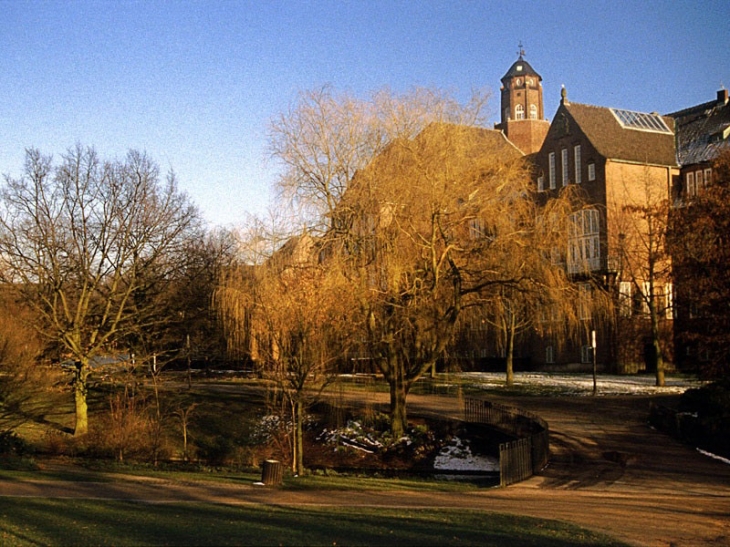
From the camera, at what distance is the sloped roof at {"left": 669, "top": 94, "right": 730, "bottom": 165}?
58094mm

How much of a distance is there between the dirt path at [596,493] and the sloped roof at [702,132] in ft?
119

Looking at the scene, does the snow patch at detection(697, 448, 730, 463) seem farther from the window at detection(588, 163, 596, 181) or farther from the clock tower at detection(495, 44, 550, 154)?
the clock tower at detection(495, 44, 550, 154)

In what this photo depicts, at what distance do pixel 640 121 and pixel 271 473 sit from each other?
48.5 metres

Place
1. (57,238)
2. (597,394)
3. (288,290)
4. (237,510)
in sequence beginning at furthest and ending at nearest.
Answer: (597,394), (57,238), (288,290), (237,510)

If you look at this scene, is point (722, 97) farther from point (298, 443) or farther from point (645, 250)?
point (298, 443)

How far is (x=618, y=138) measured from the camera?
57.6m

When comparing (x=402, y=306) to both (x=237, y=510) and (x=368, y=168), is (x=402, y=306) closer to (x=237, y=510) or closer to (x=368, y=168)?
(x=368, y=168)

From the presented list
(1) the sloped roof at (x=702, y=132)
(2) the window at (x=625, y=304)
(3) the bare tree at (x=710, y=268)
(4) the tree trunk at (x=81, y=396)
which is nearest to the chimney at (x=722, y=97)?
(1) the sloped roof at (x=702, y=132)

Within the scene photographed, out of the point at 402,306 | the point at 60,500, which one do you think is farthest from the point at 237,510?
the point at 402,306

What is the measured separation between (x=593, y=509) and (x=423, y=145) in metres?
13.8

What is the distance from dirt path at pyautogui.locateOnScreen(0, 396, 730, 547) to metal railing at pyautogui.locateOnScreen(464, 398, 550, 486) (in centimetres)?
46

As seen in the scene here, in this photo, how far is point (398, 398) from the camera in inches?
1209

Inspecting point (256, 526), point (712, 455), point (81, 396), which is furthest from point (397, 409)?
point (256, 526)

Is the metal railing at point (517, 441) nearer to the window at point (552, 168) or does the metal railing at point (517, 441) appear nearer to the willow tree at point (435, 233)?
the willow tree at point (435, 233)
